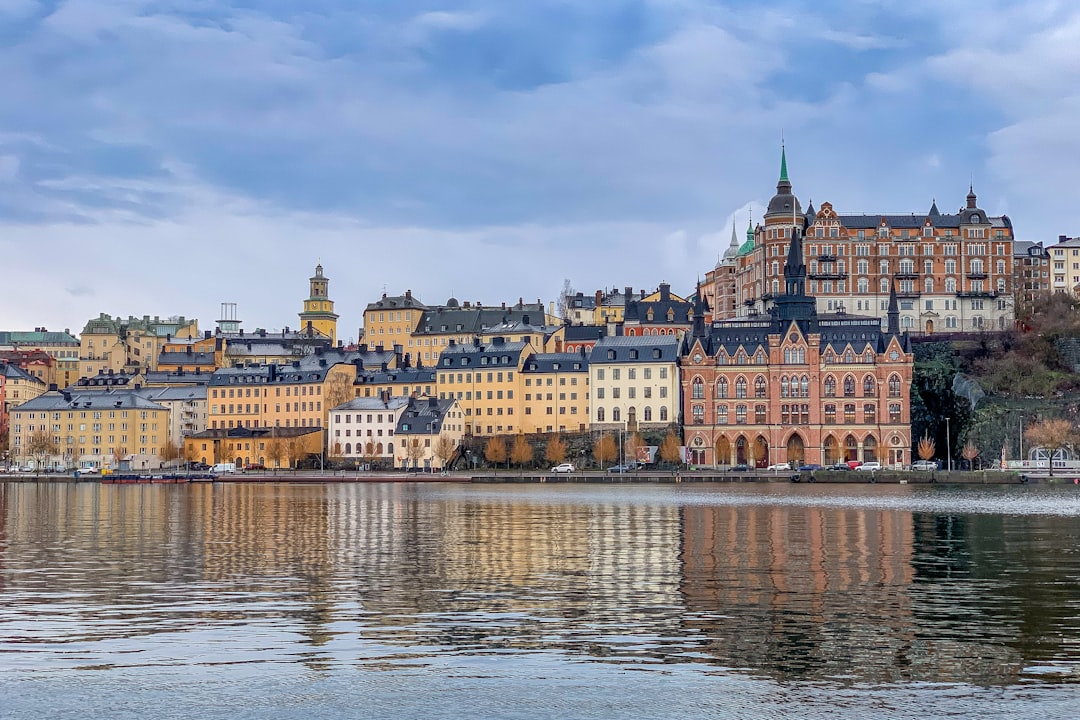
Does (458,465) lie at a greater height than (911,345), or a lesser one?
lesser

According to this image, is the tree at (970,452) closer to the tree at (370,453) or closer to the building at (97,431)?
the tree at (370,453)

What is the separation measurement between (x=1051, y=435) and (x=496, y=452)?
2340 inches

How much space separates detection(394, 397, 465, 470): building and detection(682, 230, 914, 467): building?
2719 cm

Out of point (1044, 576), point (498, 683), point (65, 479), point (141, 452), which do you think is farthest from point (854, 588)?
point (141, 452)

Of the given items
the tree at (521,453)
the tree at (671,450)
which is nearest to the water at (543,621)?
the tree at (671,450)

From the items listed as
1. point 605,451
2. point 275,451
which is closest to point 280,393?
point 275,451

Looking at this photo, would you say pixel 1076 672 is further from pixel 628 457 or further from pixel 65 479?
pixel 65 479

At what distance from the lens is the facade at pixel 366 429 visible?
167 m

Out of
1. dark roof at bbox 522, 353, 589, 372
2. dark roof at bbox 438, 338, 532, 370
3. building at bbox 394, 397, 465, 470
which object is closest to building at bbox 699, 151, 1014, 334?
dark roof at bbox 522, 353, 589, 372

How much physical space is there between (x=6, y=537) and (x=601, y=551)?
2875 centimetres

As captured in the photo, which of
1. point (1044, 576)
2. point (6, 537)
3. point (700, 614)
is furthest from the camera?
point (6, 537)

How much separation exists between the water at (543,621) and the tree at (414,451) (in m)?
91.1

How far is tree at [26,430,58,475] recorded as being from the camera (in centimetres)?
17350

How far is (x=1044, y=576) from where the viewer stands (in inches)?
1716
